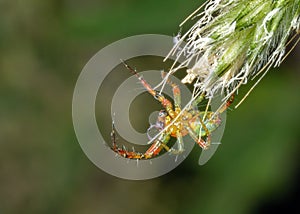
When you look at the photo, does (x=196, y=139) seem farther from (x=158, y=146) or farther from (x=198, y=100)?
(x=198, y=100)

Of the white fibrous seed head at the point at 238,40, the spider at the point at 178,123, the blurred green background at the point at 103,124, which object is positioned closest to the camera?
the white fibrous seed head at the point at 238,40

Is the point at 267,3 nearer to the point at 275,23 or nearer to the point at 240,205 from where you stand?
the point at 275,23

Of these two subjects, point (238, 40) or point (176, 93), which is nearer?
point (238, 40)

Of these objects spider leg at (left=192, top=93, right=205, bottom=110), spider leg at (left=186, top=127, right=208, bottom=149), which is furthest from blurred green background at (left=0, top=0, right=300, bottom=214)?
spider leg at (left=192, top=93, right=205, bottom=110)

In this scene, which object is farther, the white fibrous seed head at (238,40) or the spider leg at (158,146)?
the spider leg at (158,146)

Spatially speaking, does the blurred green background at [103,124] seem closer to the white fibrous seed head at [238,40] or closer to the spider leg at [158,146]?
the spider leg at [158,146]

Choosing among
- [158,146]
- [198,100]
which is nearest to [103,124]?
[158,146]

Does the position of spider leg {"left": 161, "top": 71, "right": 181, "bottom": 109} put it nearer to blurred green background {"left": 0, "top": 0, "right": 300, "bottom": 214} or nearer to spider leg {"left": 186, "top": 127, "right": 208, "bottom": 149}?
spider leg {"left": 186, "top": 127, "right": 208, "bottom": 149}

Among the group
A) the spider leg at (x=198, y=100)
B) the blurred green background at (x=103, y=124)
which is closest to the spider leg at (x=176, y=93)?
the spider leg at (x=198, y=100)
